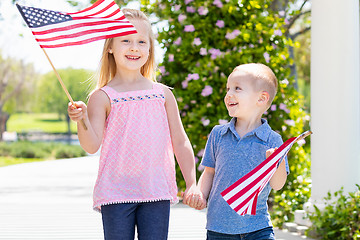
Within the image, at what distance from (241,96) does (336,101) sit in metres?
2.28

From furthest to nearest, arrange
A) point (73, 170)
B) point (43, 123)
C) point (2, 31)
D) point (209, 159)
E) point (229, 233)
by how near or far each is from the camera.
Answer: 1. point (43, 123)
2. point (2, 31)
3. point (73, 170)
4. point (209, 159)
5. point (229, 233)

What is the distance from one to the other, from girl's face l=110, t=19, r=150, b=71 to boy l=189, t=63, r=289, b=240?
0.46 meters

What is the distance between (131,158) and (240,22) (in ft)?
13.2

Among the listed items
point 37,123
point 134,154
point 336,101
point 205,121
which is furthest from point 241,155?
point 37,123

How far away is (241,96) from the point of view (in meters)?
2.71

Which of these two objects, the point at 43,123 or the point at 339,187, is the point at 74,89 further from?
the point at 339,187

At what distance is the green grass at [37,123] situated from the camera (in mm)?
55537

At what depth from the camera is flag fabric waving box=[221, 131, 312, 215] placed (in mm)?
2455

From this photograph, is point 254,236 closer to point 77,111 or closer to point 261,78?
point 261,78

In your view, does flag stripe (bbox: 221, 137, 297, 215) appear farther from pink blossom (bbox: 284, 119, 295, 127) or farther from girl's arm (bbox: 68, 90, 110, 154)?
pink blossom (bbox: 284, 119, 295, 127)

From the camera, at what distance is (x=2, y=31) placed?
3091cm

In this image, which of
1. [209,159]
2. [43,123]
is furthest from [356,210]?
[43,123]

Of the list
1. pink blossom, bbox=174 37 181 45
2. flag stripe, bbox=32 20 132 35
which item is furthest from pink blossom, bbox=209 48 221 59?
flag stripe, bbox=32 20 132 35

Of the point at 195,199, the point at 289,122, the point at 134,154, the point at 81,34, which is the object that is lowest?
the point at 289,122
